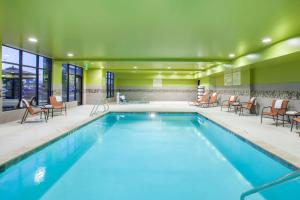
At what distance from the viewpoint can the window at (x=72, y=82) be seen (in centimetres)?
1262

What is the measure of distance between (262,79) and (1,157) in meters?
8.85

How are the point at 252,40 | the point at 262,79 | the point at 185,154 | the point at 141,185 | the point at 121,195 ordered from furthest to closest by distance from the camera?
the point at 262,79, the point at 252,40, the point at 185,154, the point at 141,185, the point at 121,195

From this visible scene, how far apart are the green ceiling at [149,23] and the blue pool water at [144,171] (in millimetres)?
2419

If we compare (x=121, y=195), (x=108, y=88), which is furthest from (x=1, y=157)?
(x=108, y=88)

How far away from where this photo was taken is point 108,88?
60.4 feet

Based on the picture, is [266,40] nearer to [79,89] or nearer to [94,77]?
[94,77]

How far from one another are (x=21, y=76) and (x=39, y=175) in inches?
219

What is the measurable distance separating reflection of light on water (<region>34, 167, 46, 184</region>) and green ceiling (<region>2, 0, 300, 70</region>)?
2.54 meters

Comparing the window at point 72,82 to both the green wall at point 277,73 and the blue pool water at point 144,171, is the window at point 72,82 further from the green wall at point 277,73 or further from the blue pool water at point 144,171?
the green wall at point 277,73

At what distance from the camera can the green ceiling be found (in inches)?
152

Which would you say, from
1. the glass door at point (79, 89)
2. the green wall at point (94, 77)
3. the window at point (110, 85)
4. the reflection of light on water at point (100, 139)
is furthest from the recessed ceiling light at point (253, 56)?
the window at point (110, 85)

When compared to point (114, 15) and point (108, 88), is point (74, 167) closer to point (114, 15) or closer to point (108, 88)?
point (114, 15)

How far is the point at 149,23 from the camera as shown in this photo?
4.91 m

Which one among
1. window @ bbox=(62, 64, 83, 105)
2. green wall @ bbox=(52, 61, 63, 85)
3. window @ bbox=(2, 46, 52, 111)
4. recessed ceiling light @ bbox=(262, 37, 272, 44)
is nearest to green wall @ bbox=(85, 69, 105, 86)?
window @ bbox=(62, 64, 83, 105)
